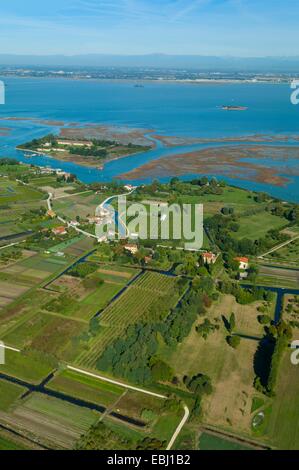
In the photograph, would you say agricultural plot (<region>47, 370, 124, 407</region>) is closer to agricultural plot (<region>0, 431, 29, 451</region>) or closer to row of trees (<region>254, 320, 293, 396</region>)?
agricultural plot (<region>0, 431, 29, 451</region>)

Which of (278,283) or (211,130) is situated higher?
(211,130)

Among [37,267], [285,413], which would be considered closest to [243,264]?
[285,413]

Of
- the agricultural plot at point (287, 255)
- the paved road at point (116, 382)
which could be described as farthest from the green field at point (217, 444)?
the agricultural plot at point (287, 255)

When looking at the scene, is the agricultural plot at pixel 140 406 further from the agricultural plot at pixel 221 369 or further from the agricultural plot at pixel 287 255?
the agricultural plot at pixel 287 255

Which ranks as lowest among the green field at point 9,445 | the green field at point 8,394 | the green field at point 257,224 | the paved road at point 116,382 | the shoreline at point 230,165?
the green field at point 9,445

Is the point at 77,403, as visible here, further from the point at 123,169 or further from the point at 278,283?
the point at 123,169

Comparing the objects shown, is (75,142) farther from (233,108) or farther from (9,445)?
(9,445)

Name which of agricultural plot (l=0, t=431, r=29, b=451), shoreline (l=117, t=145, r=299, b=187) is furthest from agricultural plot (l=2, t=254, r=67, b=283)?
shoreline (l=117, t=145, r=299, b=187)
